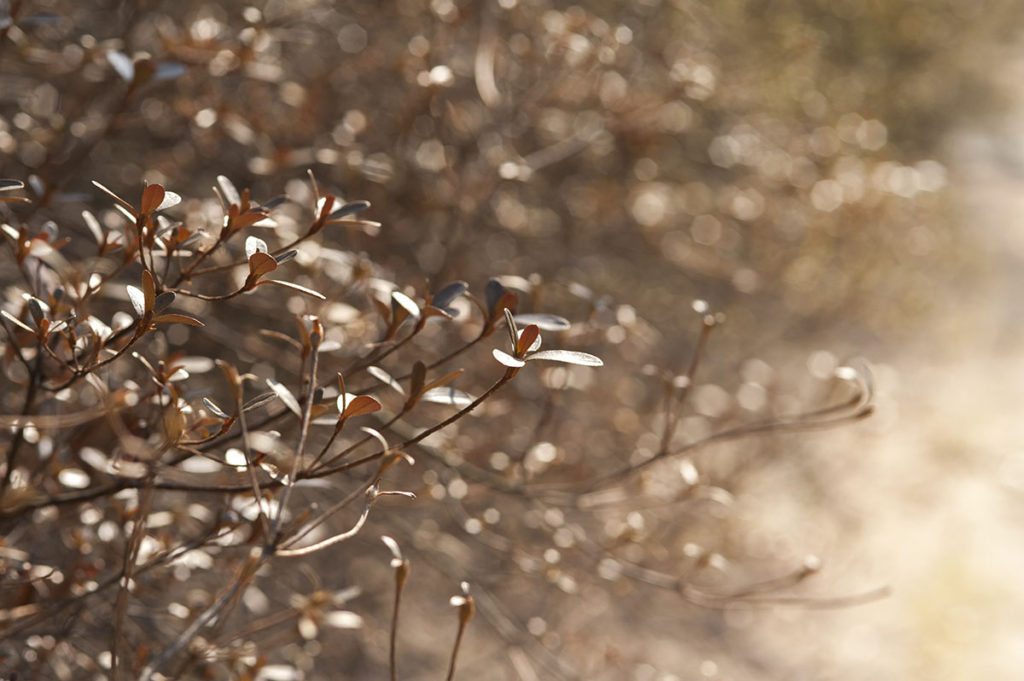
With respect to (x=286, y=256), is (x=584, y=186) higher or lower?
lower

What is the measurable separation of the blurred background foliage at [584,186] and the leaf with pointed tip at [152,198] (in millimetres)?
314

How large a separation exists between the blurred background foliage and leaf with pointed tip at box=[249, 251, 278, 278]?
0.33 meters

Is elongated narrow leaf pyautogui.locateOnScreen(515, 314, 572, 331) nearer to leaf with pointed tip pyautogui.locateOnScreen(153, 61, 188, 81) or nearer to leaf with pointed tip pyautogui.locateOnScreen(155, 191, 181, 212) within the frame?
leaf with pointed tip pyautogui.locateOnScreen(155, 191, 181, 212)

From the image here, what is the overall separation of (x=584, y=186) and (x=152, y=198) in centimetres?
223

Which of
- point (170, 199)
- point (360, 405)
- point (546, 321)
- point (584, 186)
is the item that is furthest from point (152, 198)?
point (584, 186)

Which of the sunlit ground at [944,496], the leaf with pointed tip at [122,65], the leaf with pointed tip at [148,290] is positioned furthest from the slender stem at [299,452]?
the sunlit ground at [944,496]

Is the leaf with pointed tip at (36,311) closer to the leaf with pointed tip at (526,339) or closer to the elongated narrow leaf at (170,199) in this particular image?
the elongated narrow leaf at (170,199)

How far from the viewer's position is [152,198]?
2.69 feet

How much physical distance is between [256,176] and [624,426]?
1053 millimetres

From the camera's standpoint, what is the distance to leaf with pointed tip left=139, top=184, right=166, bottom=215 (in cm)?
81

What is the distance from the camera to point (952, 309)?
5078mm

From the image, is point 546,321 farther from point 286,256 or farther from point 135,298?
point 135,298

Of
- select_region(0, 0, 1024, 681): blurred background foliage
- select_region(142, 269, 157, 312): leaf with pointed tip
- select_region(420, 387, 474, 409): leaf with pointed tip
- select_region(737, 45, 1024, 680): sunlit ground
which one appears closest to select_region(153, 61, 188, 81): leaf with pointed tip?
select_region(0, 0, 1024, 681): blurred background foliage

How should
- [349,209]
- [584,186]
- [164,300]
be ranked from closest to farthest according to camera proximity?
1. [164,300]
2. [349,209]
3. [584,186]
